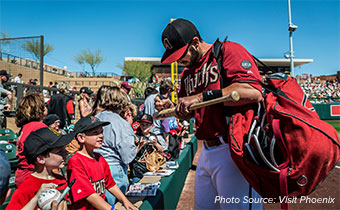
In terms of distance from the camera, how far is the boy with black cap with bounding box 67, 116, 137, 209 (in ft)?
7.03

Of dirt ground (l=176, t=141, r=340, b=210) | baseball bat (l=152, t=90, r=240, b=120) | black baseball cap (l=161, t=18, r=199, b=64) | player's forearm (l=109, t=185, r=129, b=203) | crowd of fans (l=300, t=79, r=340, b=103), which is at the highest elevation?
crowd of fans (l=300, t=79, r=340, b=103)

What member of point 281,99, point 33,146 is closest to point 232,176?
point 281,99

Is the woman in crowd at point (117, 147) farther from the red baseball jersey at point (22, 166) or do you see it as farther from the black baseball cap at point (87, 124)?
the red baseball jersey at point (22, 166)

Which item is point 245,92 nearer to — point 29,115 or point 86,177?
point 86,177

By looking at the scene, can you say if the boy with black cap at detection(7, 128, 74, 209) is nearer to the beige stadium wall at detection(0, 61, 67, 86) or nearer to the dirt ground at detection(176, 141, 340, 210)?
the dirt ground at detection(176, 141, 340, 210)

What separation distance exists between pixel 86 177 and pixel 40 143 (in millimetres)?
490

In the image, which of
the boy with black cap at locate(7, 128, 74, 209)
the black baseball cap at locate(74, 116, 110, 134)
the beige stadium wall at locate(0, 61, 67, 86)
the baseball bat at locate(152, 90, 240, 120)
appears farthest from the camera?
the beige stadium wall at locate(0, 61, 67, 86)

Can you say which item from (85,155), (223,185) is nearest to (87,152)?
(85,155)

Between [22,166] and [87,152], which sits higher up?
[87,152]

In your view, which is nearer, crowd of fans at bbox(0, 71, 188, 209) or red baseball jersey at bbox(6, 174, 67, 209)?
red baseball jersey at bbox(6, 174, 67, 209)

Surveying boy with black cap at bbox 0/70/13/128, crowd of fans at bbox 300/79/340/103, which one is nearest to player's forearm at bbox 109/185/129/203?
boy with black cap at bbox 0/70/13/128

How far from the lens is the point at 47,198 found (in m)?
1.31

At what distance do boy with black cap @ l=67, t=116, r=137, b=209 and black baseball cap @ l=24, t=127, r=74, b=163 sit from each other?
0.91 ft

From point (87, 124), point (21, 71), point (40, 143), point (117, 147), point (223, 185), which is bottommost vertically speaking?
point (223, 185)
